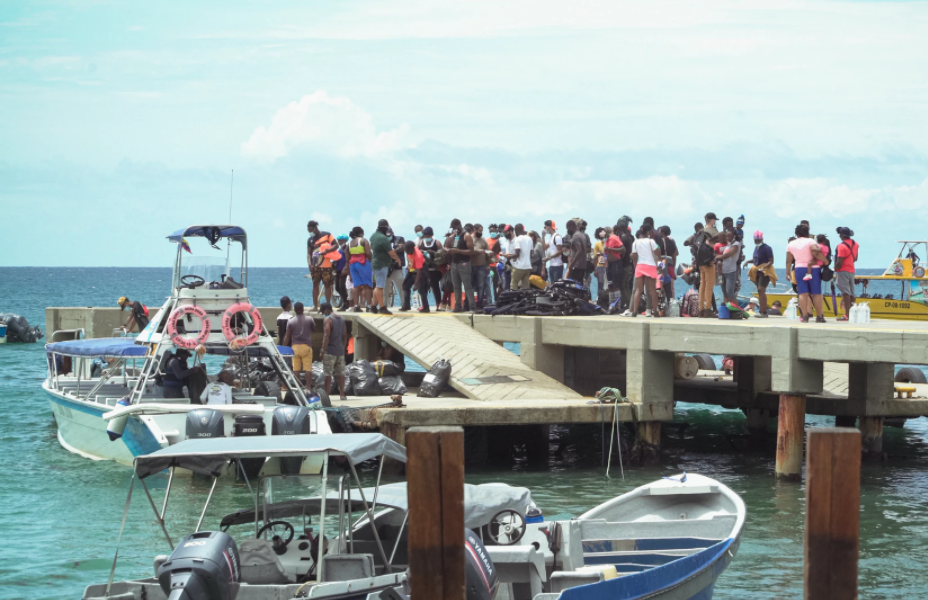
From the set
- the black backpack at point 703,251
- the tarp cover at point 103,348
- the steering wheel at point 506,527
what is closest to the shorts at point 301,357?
the tarp cover at point 103,348

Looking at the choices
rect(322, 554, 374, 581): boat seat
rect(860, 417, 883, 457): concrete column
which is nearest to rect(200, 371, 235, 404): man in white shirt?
rect(322, 554, 374, 581): boat seat

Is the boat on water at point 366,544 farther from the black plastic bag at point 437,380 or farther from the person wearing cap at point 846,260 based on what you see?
the person wearing cap at point 846,260

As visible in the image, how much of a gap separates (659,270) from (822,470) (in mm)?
15788

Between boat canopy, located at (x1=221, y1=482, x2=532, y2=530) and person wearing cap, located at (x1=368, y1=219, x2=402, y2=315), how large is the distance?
12.2m

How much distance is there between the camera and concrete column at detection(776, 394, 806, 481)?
722 inches

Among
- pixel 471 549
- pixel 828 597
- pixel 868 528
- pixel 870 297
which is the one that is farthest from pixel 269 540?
pixel 870 297

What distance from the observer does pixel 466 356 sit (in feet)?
73.4

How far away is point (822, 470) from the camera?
8.41 meters

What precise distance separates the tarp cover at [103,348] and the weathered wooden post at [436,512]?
13.5m

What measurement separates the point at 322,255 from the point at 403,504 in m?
15.6

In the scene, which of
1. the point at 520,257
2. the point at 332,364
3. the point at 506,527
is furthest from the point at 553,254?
the point at 506,527

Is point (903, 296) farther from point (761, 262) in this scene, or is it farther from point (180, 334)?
point (180, 334)

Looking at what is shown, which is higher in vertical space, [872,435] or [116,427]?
[116,427]

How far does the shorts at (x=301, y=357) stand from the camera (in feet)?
68.7
